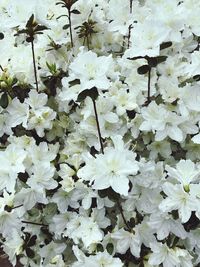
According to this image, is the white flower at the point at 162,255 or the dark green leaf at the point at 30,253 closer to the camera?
the white flower at the point at 162,255

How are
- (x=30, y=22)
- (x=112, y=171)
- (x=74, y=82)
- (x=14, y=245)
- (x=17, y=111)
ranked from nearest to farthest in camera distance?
(x=112, y=171)
(x=74, y=82)
(x=30, y=22)
(x=17, y=111)
(x=14, y=245)

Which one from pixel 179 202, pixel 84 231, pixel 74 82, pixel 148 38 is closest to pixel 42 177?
pixel 84 231

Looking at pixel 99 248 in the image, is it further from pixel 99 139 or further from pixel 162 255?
pixel 99 139

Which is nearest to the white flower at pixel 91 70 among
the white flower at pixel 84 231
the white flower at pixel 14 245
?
the white flower at pixel 84 231

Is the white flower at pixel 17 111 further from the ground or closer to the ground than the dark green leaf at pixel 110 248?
further from the ground

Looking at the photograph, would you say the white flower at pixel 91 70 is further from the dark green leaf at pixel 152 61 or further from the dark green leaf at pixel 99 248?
the dark green leaf at pixel 99 248

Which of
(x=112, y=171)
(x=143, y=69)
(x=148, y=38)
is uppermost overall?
(x=148, y=38)

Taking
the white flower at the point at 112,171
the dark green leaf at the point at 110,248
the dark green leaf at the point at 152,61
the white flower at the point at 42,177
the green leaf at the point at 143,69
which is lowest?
the dark green leaf at the point at 110,248

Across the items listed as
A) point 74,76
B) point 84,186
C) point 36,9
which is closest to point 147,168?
point 84,186

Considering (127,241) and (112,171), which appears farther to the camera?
(127,241)
